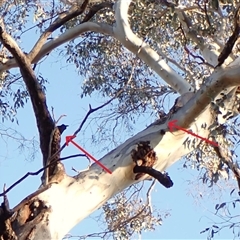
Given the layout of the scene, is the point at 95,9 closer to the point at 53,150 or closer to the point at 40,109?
the point at 40,109

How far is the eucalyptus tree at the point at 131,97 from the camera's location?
316cm

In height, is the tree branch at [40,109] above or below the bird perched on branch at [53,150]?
above

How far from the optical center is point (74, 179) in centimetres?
330

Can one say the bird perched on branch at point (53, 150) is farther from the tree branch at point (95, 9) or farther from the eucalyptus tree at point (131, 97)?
the tree branch at point (95, 9)

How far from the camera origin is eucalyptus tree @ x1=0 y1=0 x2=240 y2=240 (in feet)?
10.4

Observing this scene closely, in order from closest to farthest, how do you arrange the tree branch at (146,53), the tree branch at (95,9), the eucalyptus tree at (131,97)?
1. the eucalyptus tree at (131,97)
2. the tree branch at (146,53)
3. the tree branch at (95,9)

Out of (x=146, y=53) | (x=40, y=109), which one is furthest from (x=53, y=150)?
(x=146, y=53)

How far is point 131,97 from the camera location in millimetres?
5832

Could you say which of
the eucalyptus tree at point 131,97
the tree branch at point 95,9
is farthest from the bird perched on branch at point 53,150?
Answer: the tree branch at point 95,9

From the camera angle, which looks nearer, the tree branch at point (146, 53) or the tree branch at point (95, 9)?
the tree branch at point (146, 53)

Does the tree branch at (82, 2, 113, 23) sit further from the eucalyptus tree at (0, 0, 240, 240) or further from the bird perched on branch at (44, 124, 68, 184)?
the bird perched on branch at (44, 124, 68, 184)

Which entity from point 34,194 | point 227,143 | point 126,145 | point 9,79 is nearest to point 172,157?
point 126,145

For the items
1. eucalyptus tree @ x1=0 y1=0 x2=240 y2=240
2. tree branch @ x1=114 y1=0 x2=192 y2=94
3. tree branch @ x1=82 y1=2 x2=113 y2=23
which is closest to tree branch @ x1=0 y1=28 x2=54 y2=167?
eucalyptus tree @ x1=0 y1=0 x2=240 y2=240

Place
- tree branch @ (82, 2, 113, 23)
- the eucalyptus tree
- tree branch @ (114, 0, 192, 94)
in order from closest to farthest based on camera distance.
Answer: the eucalyptus tree
tree branch @ (114, 0, 192, 94)
tree branch @ (82, 2, 113, 23)
